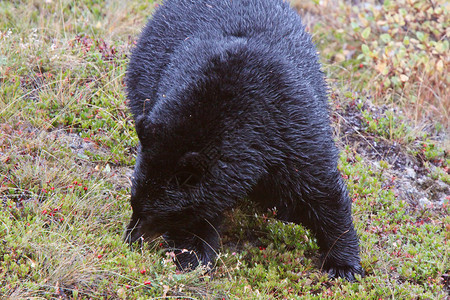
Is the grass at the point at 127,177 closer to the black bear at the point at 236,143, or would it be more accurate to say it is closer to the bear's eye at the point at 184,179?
the black bear at the point at 236,143

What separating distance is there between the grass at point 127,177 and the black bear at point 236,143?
37cm

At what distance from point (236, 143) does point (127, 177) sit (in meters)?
1.81

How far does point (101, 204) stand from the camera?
4598 mm

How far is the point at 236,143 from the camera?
3650 mm

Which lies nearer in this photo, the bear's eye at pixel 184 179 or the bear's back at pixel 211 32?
the bear's eye at pixel 184 179

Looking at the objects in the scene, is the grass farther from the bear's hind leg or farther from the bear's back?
the bear's back

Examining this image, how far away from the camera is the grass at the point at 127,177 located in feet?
12.2

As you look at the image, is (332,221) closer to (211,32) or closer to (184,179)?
(184,179)

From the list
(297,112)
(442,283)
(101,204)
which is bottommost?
(101,204)

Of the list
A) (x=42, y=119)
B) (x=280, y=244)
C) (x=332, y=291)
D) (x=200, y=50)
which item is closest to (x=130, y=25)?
(x=42, y=119)

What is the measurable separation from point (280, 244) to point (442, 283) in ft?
4.82

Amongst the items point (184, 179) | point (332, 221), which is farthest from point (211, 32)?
point (332, 221)

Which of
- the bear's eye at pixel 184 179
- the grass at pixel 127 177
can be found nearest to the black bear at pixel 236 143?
the bear's eye at pixel 184 179

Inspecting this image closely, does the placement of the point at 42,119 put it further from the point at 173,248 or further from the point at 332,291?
the point at 332,291
